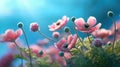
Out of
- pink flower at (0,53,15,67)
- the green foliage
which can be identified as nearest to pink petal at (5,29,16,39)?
pink flower at (0,53,15,67)

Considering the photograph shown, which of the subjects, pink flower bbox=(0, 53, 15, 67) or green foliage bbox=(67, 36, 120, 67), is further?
pink flower bbox=(0, 53, 15, 67)

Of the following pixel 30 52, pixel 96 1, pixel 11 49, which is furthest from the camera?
pixel 96 1

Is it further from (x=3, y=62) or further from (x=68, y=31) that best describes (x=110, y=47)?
(x=3, y=62)

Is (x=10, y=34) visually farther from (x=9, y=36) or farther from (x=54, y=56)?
(x=54, y=56)

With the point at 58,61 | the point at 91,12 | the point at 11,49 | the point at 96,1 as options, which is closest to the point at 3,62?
the point at 11,49

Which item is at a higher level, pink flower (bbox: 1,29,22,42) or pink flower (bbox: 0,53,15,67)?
pink flower (bbox: 1,29,22,42)

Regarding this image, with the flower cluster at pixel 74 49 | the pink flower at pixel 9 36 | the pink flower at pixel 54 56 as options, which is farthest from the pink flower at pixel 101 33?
the pink flower at pixel 9 36

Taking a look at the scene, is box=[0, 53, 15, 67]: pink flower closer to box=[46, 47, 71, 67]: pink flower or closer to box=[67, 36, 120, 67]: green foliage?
box=[46, 47, 71, 67]: pink flower

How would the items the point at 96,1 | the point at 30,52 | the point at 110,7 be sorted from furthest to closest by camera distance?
1. the point at 96,1
2. the point at 110,7
3. the point at 30,52
